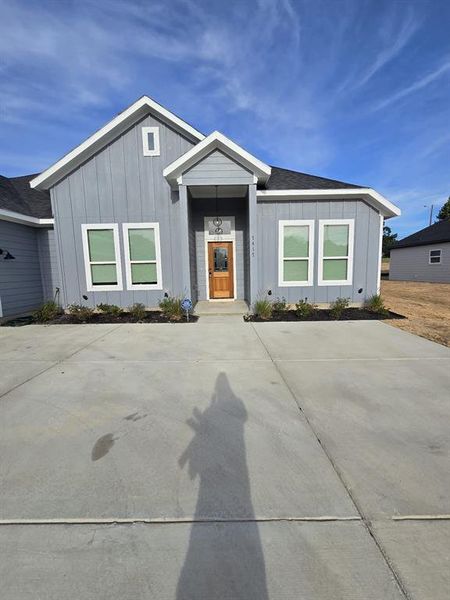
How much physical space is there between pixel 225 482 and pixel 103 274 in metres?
7.93

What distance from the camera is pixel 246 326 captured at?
6.93 metres

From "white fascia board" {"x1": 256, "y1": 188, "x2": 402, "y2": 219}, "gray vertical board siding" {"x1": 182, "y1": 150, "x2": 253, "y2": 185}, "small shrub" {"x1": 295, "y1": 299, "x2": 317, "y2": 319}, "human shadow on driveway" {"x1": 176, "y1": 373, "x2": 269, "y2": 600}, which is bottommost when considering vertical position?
"human shadow on driveway" {"x1": 176, "y1": 373, "x2": 269, "y2": 600}

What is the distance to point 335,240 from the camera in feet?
28.5

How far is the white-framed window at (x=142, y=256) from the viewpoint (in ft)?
28.1

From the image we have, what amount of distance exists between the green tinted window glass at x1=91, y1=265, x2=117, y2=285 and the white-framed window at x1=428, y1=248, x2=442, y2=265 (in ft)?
68.7

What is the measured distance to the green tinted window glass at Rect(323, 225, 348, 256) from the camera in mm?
8625

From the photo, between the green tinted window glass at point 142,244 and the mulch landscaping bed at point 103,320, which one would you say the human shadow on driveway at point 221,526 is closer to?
the mulch landscaping bed at point 103,320

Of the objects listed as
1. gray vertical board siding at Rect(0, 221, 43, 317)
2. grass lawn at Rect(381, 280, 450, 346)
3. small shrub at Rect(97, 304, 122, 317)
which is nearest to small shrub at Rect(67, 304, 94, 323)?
small shrub at Rect(97, 304, 122, 317)

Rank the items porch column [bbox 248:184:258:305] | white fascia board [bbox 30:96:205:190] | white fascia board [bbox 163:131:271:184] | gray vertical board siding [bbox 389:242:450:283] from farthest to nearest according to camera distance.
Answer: gray vertical board siding [bbox 389:242:450:283] → white fascia board [bbox 30:96:205:190] → porch column [bbox 248:184:258:305] → white fascia board [bbox 163:131:271:184]

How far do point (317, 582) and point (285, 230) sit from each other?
8134 millimetres

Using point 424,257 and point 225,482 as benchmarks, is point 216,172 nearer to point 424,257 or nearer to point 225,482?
point 225,482

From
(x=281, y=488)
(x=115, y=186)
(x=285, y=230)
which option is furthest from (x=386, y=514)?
(x=115, y=186)

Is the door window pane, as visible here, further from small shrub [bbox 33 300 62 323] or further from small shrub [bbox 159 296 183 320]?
small shrub [bbox 33 300 62 323]

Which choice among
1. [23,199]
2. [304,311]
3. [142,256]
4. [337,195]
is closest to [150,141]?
[142,256]
